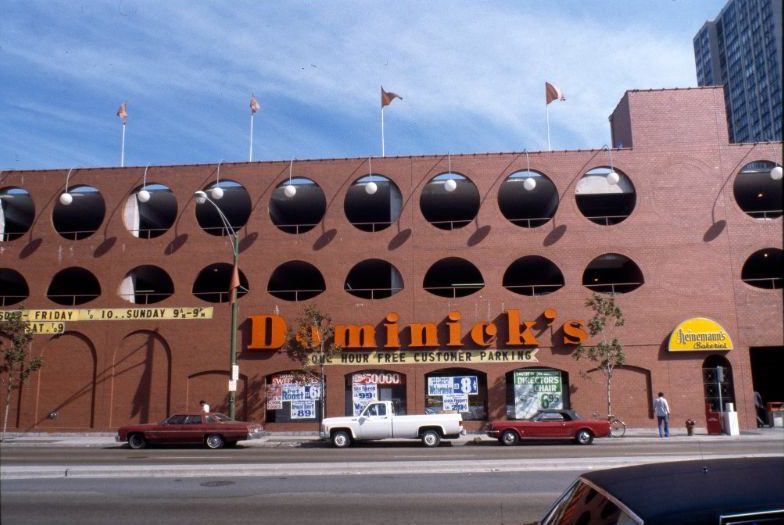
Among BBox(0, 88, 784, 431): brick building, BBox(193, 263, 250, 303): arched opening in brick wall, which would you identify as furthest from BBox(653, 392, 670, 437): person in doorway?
BBox(193, 263, 250, 303): arched opening in brick wall

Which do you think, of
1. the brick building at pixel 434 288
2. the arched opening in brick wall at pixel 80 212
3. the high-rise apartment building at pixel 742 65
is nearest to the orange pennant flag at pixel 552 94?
the brick building at pixel 434 288

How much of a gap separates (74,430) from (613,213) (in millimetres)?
29467

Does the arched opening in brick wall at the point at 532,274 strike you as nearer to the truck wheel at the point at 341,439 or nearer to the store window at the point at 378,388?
the store window at the point at 378,388

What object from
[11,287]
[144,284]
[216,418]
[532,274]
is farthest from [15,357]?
[532,274]

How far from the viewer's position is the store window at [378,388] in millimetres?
31312

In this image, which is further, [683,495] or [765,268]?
[765,268]

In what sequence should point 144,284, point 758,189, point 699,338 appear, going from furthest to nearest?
point 144,284 → point 758,189 → point 699,338

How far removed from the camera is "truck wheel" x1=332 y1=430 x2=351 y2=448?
2491 cm

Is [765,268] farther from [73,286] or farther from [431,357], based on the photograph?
[73,286]

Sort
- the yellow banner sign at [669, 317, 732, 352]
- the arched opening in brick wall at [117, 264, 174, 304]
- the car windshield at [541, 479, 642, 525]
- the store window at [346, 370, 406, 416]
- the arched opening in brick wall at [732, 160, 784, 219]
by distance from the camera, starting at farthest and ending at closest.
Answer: the arched opening in brick wall at [117, 264, 174, 304] → the arched opening in brick wall at [732, 160, 784, 219] → the store window at [346, 370, 406, 416] → the yellow banner sign at [669, 317, 732, 352] → the car windshield at [541, 479, 642, 525]

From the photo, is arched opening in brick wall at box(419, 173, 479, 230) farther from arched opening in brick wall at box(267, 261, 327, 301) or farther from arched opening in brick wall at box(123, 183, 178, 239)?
arched opening in brick wall at box(123, 183, 178, 239)

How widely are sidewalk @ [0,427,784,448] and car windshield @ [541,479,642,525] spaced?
2095 cm

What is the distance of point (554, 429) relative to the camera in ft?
80.4

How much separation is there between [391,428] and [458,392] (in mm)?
6848
